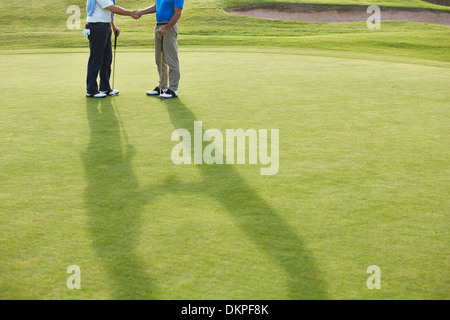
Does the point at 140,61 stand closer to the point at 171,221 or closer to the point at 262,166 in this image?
the point at 262,166

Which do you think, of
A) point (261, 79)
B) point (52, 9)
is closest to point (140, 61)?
point (261, 79)

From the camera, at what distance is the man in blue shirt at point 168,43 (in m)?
8.48

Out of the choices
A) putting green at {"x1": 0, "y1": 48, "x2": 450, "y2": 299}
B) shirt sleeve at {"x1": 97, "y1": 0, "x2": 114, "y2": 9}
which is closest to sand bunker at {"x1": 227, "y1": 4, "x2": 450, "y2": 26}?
shirt sleeve at {"x1": 97, "y1": 0, "x2": 114, "y2": 9}

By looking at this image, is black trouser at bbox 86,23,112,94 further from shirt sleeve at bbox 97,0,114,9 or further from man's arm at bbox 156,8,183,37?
man's arm at bbox 156,8,183,37

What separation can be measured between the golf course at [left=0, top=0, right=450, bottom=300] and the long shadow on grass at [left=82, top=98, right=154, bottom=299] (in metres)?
0.01

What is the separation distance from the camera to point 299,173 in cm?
485

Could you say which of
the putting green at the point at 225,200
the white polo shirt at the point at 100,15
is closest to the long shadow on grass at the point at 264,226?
the putting green at the point at 225,200

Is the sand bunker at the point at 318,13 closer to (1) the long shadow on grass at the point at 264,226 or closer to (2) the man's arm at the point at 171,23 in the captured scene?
(2) the man's arm at the point at 171,23

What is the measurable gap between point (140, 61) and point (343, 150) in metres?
7.71

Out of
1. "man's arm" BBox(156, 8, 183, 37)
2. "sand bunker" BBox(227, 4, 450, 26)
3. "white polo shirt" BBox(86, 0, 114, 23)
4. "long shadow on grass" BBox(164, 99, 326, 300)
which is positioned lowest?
"long shadow on grass" BBox(164, 99, 326, 300)

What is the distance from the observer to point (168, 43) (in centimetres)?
884

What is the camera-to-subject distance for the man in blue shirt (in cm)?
848

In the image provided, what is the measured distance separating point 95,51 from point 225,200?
534 cm
